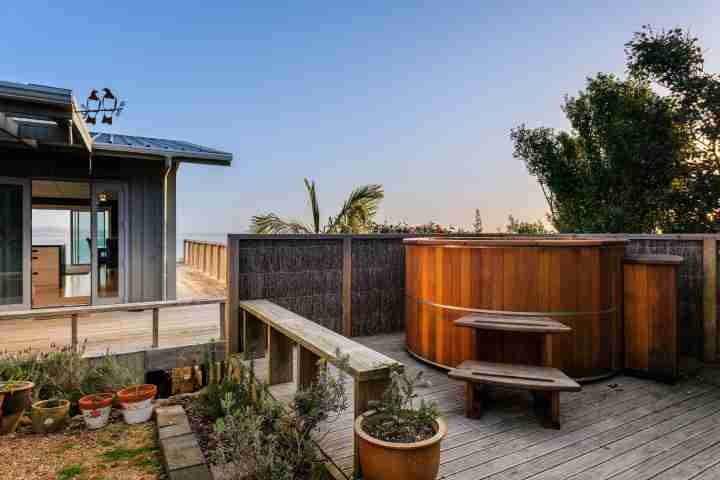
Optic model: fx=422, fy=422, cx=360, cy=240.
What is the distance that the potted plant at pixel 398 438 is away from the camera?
179 cm

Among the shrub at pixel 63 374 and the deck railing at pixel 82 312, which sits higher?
the deck railing at pixel 82 312

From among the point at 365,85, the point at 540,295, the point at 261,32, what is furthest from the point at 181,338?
the point at 365,85

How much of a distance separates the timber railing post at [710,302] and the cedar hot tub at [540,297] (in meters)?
1.21

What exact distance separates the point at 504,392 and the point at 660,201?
30.1 ft

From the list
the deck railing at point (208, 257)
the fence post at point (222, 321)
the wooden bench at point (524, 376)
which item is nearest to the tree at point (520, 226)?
the deck railing at point (208, 257)

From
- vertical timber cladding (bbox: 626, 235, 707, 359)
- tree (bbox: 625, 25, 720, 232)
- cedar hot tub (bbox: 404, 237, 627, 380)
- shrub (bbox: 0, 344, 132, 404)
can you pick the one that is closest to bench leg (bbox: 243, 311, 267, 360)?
shrub (bbox: 0, 344, 132, 404)

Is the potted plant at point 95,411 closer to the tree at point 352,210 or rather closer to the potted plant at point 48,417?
the potted plant at point 48,417

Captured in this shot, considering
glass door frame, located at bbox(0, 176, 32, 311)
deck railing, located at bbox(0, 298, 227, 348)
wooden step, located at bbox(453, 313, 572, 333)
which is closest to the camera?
wooden step, located at bbox(453, 313, 572, 333)

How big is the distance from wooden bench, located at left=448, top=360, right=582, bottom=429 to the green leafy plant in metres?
0.84

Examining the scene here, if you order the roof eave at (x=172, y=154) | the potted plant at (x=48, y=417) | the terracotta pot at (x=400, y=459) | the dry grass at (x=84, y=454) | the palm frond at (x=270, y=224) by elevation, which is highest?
the roof eave at (x=172, y=154)

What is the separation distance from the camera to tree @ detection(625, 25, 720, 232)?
30.3 ft

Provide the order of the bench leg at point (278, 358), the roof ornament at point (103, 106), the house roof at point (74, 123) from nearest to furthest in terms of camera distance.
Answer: the bench leg at point (278, 358)
the house roof at point (74, 123)
the roof ornament at point (103, 106)

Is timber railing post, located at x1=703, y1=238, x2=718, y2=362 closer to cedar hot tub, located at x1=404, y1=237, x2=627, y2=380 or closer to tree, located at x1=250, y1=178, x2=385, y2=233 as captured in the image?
cedar hot tub, located at x1=404, y1=237, x2=627, y2=380

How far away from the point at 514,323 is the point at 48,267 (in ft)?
27.5
